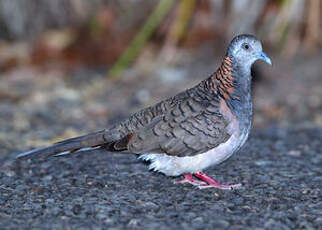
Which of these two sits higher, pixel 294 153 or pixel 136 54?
pixel 136 54

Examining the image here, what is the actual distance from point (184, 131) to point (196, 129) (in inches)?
3.6

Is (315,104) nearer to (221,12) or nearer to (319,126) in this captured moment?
(319,126)

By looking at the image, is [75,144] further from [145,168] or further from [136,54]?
[136,54]

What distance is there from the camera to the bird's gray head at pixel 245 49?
450 cm

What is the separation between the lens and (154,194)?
4.18 m

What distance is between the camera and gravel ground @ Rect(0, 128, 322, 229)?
3641 millimetres

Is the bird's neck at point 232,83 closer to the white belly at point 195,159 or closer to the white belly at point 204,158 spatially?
the white belly at point 204,158

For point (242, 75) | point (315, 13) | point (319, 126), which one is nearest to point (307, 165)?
point (242, 75)

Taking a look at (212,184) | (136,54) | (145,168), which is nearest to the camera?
(212,184)

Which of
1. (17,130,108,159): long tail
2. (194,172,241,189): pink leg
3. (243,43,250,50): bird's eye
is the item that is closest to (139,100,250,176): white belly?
(194,172,241,189): pink leg

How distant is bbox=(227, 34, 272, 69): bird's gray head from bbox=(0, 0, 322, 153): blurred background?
2.29 meters

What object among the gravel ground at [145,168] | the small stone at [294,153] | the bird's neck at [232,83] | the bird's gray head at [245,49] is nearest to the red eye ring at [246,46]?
the bird's gray head at [245,49]

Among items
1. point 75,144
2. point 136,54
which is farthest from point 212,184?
point 136,54

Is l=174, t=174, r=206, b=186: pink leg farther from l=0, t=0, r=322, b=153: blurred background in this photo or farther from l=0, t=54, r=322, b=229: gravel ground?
l=0, t=0, r=322, b=153: blurred background
